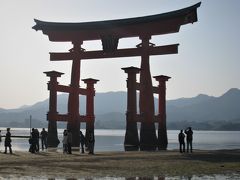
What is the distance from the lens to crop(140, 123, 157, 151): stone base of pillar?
32.9 m

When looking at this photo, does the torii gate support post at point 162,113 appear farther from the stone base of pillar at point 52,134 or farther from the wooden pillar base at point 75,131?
the stone base of pillar at point 52,134

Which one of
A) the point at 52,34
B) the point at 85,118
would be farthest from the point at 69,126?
the point at 52,34

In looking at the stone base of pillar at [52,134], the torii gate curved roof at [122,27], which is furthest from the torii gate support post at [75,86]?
the stone base of pillar at [52,134]

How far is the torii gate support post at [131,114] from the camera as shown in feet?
113

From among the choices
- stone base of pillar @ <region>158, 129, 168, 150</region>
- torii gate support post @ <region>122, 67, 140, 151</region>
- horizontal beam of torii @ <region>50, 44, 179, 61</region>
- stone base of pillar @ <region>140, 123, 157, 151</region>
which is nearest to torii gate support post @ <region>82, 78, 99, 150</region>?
horizontal beam of torii @ <region>50, 44, 179, 61</region>

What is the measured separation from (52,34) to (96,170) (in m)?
24.7

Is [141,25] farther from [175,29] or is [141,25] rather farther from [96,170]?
[96,170]

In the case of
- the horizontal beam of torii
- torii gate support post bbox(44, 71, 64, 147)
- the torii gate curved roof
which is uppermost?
the torii gate curved roof

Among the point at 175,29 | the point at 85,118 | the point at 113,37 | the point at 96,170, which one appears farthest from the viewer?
the point at 85,118

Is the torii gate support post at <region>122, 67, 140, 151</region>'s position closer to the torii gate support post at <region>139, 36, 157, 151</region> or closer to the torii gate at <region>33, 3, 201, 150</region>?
the torii gate at <region>33, 3, 201, 150</region>

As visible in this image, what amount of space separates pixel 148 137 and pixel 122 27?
9567 millimetres

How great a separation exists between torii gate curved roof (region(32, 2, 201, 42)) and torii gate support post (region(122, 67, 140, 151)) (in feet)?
11.0

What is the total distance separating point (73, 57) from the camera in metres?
36.5

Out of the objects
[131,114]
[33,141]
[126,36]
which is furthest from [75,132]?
[33,141]
